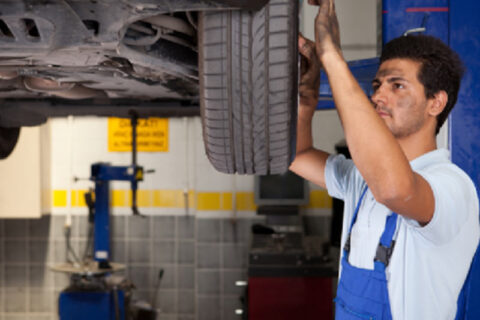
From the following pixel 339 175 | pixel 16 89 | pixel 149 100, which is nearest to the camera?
pixel 339 175

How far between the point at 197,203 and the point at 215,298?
0.89 m

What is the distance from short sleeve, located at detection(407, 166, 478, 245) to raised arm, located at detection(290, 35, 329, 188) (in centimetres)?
41

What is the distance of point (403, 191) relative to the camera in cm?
124

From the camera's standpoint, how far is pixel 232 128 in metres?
1.40

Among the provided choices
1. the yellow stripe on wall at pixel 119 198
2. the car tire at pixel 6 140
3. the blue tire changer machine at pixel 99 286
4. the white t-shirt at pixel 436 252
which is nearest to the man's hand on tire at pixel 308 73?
the white t-shirt at pixel 436 252

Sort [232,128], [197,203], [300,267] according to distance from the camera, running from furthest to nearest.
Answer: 1. [197,203]
2. [300,267]
3. [232,128]

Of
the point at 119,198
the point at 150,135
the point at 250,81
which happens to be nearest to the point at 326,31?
the point at 250,81

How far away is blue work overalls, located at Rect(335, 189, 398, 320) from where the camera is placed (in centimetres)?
143

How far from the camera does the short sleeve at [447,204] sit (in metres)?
1.34

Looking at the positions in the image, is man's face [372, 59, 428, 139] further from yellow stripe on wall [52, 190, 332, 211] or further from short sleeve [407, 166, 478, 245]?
yellow stripe on wall [52, 190, 332, 211]

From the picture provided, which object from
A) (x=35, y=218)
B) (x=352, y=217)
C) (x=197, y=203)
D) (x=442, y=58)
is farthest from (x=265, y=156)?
(x=35, y=218)

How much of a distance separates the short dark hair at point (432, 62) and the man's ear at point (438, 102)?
1cm

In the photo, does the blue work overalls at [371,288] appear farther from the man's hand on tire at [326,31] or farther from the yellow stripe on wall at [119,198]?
the yellow stripe on wall at [119,198]

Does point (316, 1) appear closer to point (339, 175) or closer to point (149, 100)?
point (339, 175)
